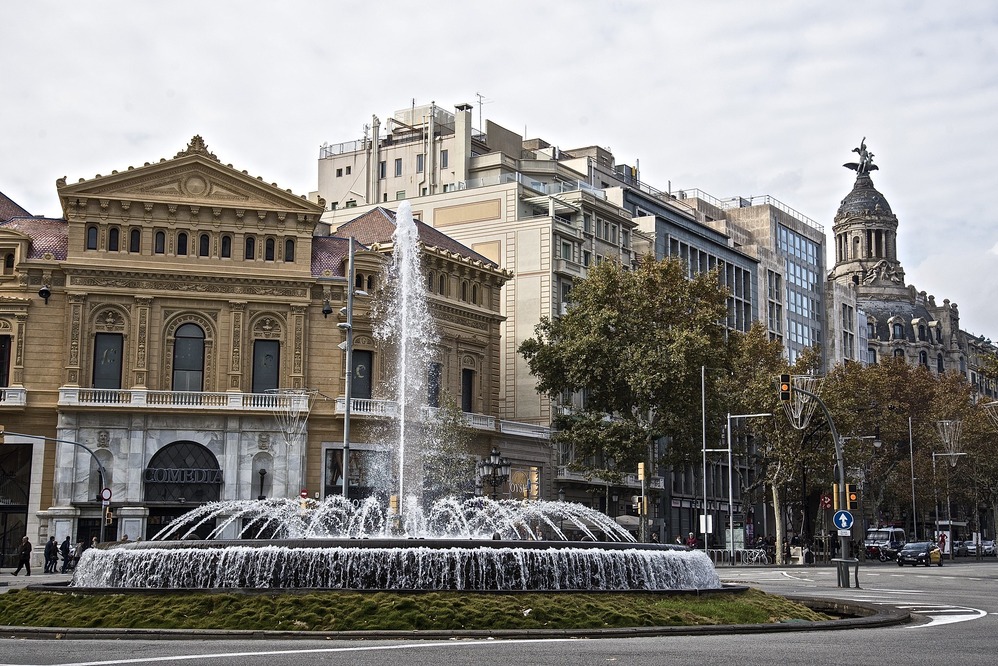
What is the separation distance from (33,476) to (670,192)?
206ft

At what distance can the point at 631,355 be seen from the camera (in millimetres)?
58812

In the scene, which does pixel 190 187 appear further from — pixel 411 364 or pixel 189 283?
pixel 411 364

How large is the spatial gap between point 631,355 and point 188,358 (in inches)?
771

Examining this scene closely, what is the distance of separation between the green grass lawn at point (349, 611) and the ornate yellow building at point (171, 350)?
34031 mm

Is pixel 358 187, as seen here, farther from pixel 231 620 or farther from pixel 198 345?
pixel 231 620

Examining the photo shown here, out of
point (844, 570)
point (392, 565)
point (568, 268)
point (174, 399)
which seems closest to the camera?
point (392, 565)

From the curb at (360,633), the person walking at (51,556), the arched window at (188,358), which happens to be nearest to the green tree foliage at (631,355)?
the arched window at (188,358)

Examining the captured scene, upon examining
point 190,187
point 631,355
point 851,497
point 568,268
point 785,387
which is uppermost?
point 190,187

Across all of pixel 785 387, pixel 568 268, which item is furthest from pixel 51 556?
pixel 568 268

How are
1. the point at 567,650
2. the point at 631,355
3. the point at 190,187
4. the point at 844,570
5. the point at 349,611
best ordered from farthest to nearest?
the point at 631,355
the point at 190,187
the point at 844,570
the point at 349,611
the point at 567,650

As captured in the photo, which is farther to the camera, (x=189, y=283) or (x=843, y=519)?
(x=189, y=283)

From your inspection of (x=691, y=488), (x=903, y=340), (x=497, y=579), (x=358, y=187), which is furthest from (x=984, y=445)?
(x=497, y=579)

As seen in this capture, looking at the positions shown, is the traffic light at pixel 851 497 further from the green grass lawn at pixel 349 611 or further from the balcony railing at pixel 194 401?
the balcony railing at pixel 194 401

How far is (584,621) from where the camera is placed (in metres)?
19.8
